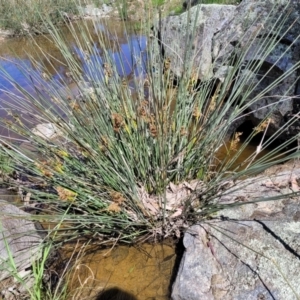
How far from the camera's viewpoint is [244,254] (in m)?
1.38

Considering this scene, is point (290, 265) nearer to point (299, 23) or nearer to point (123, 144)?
point (123, 144)

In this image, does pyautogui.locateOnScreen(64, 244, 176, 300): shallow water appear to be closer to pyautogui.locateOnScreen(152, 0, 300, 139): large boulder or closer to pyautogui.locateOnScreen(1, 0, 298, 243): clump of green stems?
pyautogui.locateOnScreen(1, 0, 298, 243): clump of green stems

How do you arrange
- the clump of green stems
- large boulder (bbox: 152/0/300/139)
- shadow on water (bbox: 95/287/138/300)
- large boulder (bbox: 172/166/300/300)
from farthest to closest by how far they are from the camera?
large boulder (bbox: 152/0/300/139) → the clump of green stems → shadow on water (bbox: 95/287/138/300) → large boulder (bbox: 172/166/300/300)

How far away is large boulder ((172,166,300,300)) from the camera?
1272 millimetres

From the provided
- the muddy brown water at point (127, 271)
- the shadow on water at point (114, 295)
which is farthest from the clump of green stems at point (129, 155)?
the shadow on water at point (114, 295)

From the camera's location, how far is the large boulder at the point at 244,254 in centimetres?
127

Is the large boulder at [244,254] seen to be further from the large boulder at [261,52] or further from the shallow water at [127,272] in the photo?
the large boulder at [261,52]

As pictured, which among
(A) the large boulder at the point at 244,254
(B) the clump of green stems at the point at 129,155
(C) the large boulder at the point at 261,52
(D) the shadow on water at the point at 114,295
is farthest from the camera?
(C) the large boulder at the point at 261,52

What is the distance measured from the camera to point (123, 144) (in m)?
1.66

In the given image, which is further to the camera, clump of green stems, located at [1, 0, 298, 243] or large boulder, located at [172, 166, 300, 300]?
clump of green stems, located at [1, 0, 298, 243]

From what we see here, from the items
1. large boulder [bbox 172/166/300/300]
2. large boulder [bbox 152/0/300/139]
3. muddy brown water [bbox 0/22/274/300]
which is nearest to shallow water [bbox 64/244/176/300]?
muddy brown water [bbox 0/22/274/300]

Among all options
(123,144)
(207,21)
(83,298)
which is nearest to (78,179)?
Result: (123,144)

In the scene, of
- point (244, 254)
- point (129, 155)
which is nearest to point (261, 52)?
point (129, 155)

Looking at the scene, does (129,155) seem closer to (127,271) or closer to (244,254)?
(127,271)
